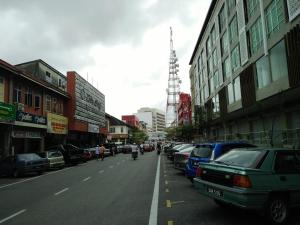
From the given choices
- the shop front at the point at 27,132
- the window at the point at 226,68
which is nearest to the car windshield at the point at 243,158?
the shop front at the point at 27,132

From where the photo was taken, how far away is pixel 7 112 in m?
25.8

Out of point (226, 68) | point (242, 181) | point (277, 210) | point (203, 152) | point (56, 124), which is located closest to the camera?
point (242, 181)

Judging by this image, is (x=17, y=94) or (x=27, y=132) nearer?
(x=17, y=94)

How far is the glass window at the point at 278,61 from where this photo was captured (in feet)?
76.3

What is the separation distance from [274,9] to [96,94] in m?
35.1

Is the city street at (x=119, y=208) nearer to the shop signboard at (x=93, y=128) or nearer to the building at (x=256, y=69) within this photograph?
the building at (x=256, y=69)

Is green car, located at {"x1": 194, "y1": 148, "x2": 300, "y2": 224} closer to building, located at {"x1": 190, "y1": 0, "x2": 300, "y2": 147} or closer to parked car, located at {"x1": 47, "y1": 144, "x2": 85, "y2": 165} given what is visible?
building, located at {"x1": 190, "y1": 0, "x2": 300, "y2": 147}

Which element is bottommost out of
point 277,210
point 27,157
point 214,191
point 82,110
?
point 277,210

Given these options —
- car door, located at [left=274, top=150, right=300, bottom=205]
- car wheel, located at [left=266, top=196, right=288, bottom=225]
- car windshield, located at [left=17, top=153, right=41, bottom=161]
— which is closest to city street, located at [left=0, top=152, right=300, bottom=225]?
car wheel, located at [left=266, top=196, right=288, bottom=225]

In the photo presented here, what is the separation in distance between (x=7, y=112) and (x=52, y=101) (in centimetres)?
1150

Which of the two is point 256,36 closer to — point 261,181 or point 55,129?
point 55,129

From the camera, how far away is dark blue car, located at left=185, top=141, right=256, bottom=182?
1192 cm

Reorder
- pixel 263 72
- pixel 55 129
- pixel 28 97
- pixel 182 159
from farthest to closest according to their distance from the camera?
pixel 55 129
pixel 28 97
pixel 263 72
pixel 182 159

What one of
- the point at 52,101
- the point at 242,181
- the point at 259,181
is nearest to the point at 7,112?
the point at 52,101
